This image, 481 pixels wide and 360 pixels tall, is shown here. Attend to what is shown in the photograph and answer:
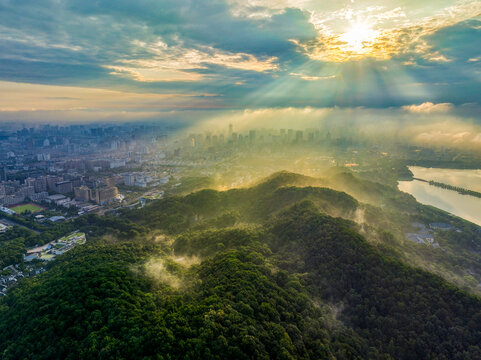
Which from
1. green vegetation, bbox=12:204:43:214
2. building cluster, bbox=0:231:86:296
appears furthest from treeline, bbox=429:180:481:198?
green vegetation, bbox=12:204:43:214

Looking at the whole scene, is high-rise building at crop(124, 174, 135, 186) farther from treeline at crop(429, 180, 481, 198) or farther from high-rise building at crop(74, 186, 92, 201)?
treeline at crop(429, 180, 481, 198)

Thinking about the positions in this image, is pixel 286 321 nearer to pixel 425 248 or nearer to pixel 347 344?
pixel 347 344

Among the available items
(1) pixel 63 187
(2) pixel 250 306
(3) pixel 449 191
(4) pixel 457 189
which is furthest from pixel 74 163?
(4) pixel 457 189

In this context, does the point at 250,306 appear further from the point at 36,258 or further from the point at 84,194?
the point at 84,194

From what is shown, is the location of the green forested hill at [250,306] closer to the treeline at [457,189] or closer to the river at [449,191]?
the river at [449,191]

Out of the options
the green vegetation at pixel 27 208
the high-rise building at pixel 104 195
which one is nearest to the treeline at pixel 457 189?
the high-rise building at pixel 104 195

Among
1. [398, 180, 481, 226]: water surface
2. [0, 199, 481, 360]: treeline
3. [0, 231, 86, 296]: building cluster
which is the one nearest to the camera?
[0, 199, 481, 360]: treeline
